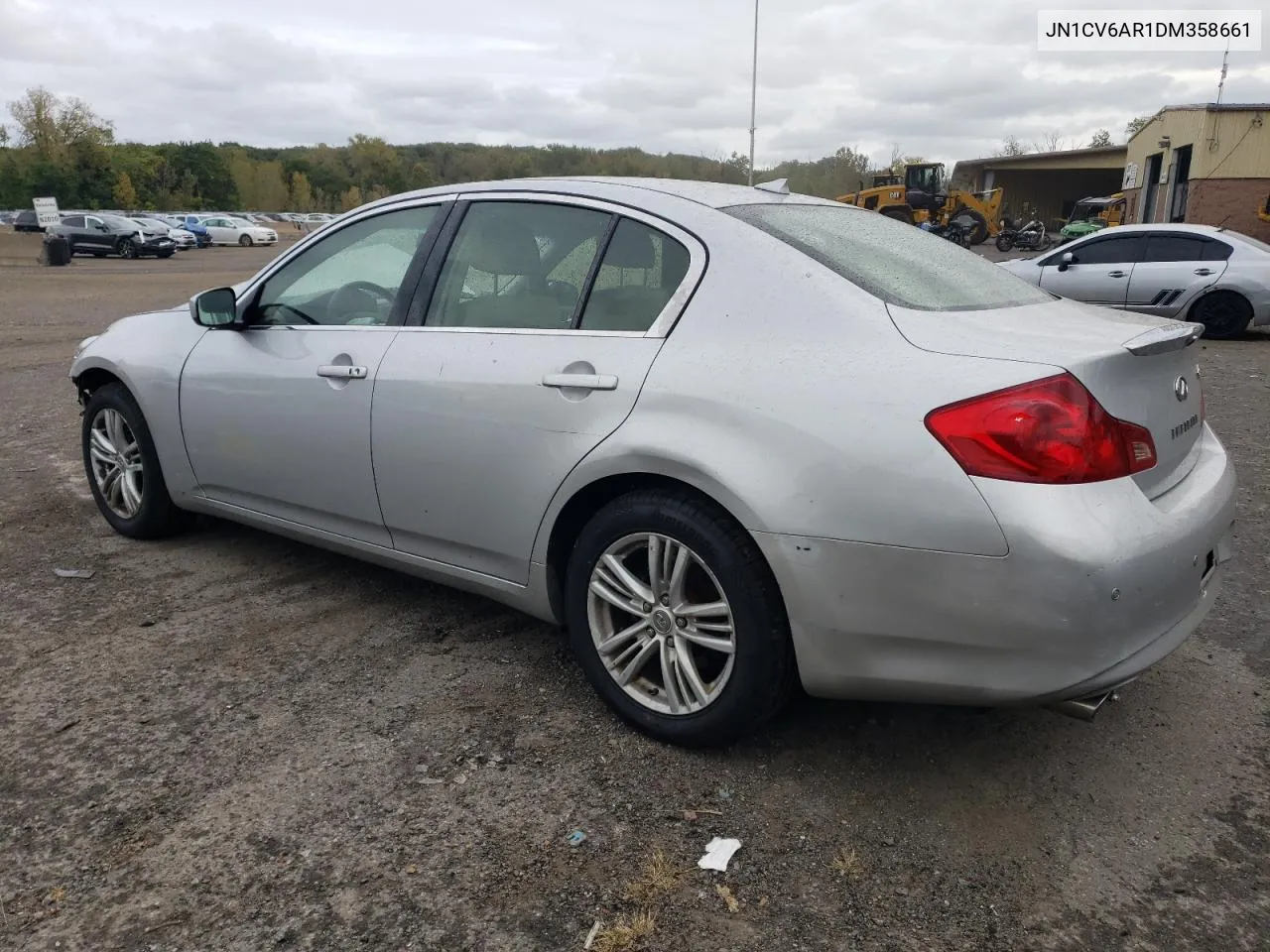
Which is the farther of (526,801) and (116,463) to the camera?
(116,463)

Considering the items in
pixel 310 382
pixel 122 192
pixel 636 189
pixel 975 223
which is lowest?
pixel 975 223

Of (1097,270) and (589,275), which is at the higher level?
(589,275)

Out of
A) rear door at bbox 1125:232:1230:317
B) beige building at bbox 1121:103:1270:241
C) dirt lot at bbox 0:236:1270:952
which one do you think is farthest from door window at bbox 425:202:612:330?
beige building at bbox 1121:103:1270:241

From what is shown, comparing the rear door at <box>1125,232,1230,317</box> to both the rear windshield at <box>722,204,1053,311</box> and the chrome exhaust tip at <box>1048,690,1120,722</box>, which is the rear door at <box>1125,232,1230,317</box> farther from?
the chrome exhaust tip at <box>1048,690,1120,722</box>

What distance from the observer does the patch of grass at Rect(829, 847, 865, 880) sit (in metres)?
2.39

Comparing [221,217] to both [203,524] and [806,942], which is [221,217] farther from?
[806,942]

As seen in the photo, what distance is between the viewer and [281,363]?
3846mm

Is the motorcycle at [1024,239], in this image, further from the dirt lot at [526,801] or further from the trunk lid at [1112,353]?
the trunk lid at [1112,353]

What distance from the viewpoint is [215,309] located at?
4027 mm

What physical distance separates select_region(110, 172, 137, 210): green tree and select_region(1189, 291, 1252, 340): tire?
306ft

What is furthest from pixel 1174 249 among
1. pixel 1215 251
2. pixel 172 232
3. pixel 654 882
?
pixel 172 232

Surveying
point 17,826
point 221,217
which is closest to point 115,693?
point 17,826

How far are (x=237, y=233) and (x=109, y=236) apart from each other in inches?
527

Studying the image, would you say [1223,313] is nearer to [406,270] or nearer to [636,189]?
[636,189]
